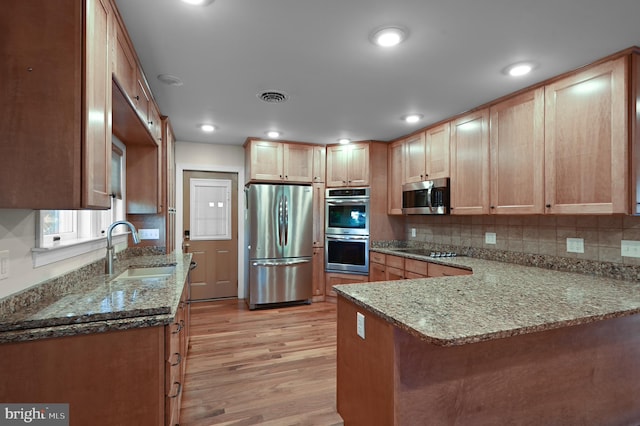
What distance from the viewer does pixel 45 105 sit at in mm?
1086

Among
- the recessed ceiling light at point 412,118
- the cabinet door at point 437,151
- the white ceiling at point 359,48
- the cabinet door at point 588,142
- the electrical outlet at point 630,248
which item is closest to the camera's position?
the white ceiling at point 359,48

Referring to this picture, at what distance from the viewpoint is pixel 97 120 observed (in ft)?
4.04

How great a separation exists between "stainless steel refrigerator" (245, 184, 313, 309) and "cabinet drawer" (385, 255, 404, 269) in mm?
1138

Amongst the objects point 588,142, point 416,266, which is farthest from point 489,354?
point 416,266

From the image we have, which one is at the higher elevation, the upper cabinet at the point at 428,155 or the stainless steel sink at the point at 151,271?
the upper cabinet at the point at 428,155

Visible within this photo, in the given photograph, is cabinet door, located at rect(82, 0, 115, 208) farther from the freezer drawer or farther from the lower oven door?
the lower oven door

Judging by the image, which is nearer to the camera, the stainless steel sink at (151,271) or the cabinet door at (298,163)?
the stainless steel sink at (151,271)

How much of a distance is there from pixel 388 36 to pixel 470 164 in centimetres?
177

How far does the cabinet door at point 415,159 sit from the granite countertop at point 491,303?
181 cm

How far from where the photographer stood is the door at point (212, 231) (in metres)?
4.55

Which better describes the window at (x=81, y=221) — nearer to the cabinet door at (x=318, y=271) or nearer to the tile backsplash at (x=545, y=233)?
the cabinet door at (x=318, y=271)

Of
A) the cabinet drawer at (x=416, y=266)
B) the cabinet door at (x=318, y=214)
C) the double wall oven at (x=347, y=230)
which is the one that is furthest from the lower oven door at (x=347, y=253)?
the cabinet drawer at (x=416, y=266)

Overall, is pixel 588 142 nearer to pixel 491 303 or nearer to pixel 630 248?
pixel 630 248

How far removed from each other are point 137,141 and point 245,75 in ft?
3.89
